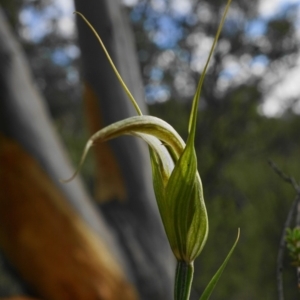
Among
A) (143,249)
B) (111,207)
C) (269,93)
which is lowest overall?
(269,93)

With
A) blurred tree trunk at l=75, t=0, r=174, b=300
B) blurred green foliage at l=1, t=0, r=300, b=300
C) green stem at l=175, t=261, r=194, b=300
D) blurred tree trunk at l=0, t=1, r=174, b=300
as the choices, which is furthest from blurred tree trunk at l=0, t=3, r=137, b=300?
green stem at l=175, t=261, r=194, b=300

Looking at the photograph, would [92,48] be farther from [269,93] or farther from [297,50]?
[297,50]

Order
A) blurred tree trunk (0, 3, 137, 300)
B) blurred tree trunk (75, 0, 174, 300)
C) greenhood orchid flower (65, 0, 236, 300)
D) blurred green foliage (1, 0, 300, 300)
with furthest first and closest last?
1. blurred green foliage (1, 0, 300, 300)
2. blurred tree trunk (75, 0, 174, 300)
3. blurred tree trunk (0, 3, 137, 300)
4. greenhood orchid flower (65, 0, 236, 300)

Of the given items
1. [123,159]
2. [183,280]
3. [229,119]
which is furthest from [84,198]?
[229,119]

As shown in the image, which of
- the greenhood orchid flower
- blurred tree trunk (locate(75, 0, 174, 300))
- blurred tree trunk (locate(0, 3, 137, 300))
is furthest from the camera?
blurred tree trunk (locate(75, 0, 174, 300))

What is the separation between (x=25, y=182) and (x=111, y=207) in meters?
0.49

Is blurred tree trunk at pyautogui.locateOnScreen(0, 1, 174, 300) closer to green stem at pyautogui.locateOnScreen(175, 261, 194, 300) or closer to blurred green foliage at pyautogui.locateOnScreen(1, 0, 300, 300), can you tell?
blurred green foliage at pyautogui.locateOnScreen(1, 0, 300, 300)

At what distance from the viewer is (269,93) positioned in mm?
4395

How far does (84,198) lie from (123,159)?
7.8 inches

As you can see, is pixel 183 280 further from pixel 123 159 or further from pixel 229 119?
pixel 229 119

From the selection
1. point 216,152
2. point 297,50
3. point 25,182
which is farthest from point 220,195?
point 297,50

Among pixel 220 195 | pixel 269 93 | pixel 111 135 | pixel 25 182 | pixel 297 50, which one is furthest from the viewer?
pixel 297 50

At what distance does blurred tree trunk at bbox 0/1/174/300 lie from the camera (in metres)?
1.68

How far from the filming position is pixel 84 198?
1.88 m
